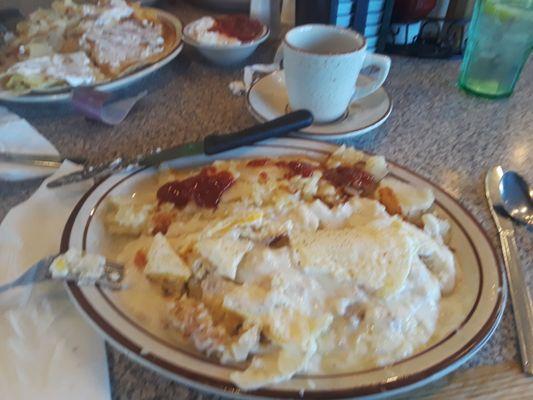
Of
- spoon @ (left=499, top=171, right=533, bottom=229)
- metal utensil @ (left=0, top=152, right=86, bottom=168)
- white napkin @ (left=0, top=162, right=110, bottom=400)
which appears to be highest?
white napkin @ (left=0, top=162, right=110, bottom=400)

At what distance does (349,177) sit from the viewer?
795 mm

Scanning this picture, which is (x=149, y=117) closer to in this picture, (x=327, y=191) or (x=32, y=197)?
(x=32, y=197)

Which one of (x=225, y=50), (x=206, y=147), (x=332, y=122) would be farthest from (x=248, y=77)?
(x=206, y=147)

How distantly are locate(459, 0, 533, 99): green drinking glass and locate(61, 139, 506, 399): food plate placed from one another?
1.93 feet

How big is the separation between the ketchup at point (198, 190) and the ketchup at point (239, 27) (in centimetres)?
61

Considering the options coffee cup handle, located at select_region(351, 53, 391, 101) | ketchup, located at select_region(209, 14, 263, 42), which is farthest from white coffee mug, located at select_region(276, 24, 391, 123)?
ketchup, located at select_region(209, 14, 263, 42)

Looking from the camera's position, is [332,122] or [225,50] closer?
[332,122]

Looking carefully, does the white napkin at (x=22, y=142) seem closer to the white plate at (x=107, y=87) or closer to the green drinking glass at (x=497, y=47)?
the white plate at (x=107, y=87)

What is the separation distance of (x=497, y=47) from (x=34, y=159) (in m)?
1.01

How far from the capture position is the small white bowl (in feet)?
4.08

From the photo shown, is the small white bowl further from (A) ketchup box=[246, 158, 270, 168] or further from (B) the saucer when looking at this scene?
(A) ketchup box=[246, 158, 270, 168]

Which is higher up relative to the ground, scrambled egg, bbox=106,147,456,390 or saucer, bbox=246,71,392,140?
scrambled egg, bbox=106,147,456,390

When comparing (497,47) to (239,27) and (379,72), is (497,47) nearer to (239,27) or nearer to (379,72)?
(379,72)

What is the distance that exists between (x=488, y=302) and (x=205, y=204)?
1.28 ft
